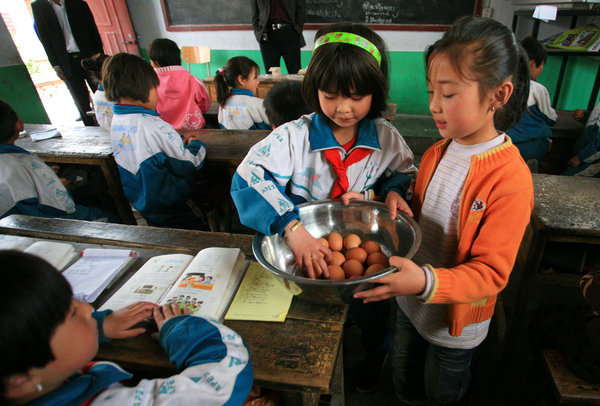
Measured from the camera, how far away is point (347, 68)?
93 centimetres

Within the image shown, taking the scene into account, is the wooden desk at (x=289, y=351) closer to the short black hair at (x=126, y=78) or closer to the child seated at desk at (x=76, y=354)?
the child seated at desk at (x=76, y=354)

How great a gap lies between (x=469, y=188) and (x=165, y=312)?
85cm

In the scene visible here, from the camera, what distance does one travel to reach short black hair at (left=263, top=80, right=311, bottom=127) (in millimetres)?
1934

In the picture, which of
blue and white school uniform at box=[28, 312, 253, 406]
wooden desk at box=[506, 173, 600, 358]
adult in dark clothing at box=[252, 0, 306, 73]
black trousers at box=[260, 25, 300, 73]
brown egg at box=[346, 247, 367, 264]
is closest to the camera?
blue and white school uniform at box=[28, 312, 253, 406]

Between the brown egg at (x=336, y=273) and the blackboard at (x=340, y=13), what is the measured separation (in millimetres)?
5516

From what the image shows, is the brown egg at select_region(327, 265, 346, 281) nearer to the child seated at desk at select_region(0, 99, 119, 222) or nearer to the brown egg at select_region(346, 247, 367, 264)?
the brown egg at select_region(346, 247, 367, 264)

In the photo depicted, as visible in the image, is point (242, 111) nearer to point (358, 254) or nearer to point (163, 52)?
point (163, 52)

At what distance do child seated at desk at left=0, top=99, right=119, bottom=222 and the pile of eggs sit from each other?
69.6 inches

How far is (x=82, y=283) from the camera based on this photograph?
1020mm

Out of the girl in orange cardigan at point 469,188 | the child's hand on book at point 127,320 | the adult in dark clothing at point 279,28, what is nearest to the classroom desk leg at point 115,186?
the child's hand on book at point 127,320

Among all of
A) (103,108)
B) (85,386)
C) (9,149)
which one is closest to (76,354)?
(85,386)

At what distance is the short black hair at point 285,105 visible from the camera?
1.93 m

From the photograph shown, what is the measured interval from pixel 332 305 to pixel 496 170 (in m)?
0.55

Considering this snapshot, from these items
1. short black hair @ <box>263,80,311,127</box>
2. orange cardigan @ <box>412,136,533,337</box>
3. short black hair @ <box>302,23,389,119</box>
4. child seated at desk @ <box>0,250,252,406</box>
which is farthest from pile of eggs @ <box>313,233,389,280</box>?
short black hair @ <box>263,80,311,127</box>
